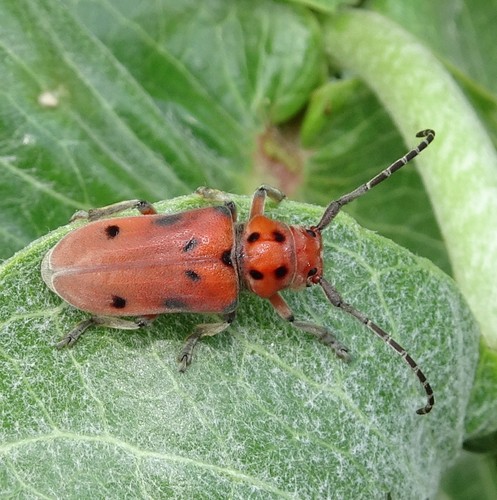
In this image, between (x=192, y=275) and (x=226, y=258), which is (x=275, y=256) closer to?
(x=226, y=258)

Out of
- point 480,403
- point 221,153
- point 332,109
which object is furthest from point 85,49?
point 480,403

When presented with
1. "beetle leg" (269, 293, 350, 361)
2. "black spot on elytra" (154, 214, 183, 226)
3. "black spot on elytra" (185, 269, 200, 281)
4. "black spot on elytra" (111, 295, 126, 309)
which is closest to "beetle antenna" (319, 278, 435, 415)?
"beetle leg" (269, 293, 350, 361)

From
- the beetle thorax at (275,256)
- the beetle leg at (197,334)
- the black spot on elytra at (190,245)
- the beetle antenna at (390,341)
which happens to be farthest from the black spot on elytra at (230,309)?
the beetle antenna at (390,341)

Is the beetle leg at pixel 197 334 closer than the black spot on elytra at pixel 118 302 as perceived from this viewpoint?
Yes

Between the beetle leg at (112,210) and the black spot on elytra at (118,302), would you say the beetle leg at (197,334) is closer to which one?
the black spot on elytra at (118,302)

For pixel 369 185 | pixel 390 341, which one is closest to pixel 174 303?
pixel 390 341
